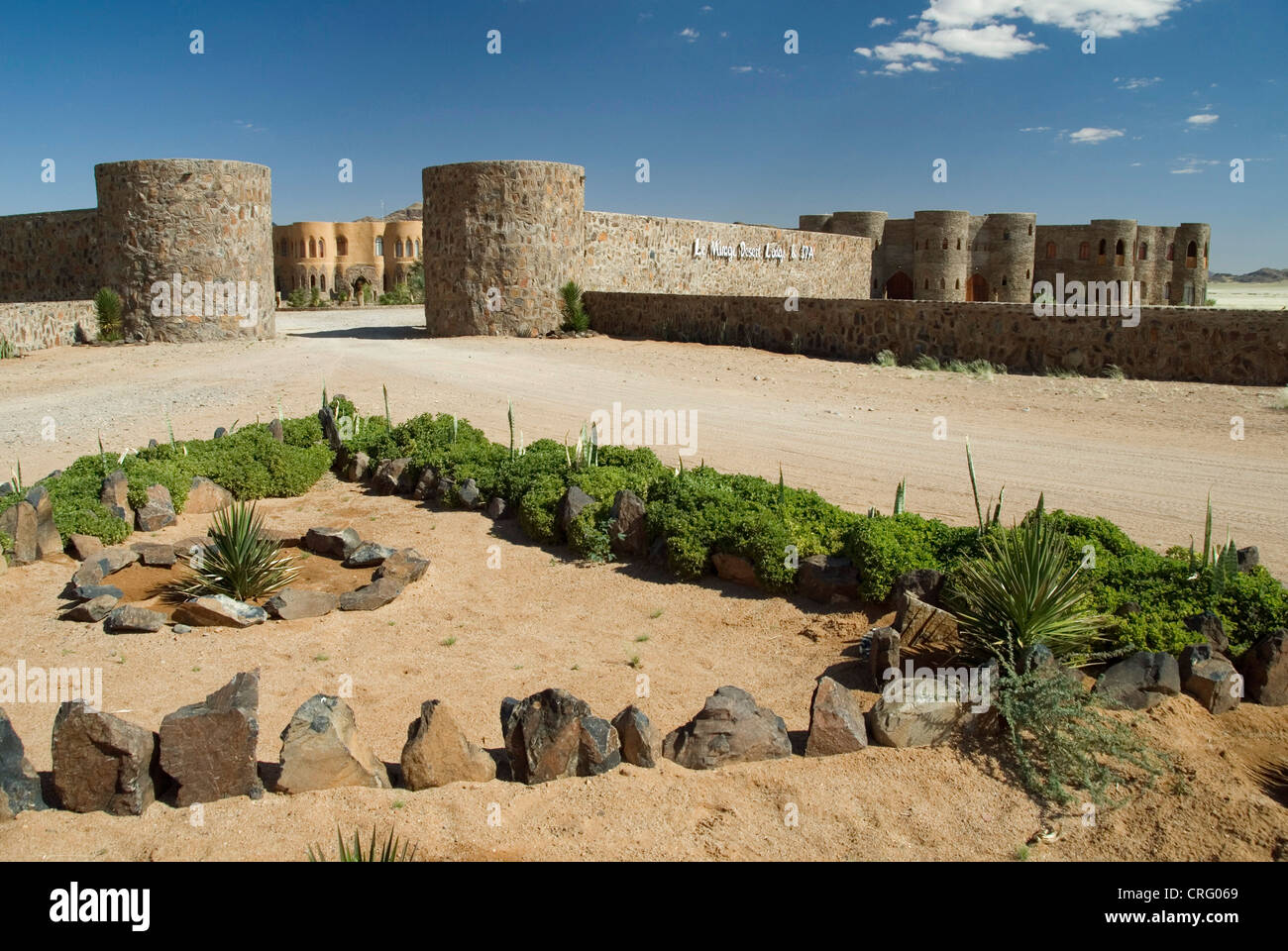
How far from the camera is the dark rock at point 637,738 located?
391 cm

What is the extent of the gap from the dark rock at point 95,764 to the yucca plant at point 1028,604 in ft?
11.5

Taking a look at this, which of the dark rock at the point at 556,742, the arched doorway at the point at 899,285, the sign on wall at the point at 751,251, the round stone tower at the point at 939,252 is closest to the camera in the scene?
the dark rock at the point at 556,742

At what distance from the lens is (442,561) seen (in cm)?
671

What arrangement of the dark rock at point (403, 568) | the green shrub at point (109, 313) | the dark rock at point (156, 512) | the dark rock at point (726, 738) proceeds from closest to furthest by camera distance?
the dark rock at point (726, 738) < the dark rock at point (403, 568) < the dark rock at point (156, 512) < the green shrub at point (109, 313)

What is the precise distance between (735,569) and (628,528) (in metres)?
0.88

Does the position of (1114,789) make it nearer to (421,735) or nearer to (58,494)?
(421,735)

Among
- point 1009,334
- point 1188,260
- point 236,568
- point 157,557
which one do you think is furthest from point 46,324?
point 1188,260

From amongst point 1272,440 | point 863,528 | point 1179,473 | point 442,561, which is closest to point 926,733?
point 863,528

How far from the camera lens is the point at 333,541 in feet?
22.6

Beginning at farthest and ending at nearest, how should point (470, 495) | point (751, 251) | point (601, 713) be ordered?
point (751, 251) < point (470, 495) < point (601, 713)

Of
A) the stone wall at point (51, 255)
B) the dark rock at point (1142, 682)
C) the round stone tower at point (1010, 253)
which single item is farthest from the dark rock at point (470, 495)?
the round stone tower at point (1010, 253)

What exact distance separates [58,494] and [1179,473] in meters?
8.55

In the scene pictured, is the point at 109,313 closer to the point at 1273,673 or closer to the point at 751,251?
the point at 751,251

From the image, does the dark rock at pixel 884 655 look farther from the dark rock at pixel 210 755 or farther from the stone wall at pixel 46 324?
the stone wall at pixel 46 324
